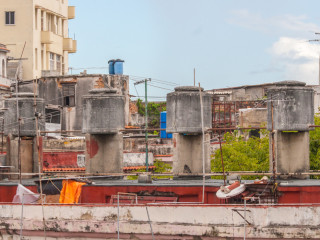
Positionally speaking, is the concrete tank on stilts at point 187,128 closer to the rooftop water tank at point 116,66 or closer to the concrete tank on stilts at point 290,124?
the concrete tank on stilts at point 290,124

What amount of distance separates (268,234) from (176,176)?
623 centimetres

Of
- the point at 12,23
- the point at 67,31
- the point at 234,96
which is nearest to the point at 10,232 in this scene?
the point at 234,96

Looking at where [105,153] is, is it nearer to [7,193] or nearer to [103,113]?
[103,113]

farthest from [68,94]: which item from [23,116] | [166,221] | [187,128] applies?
[166,221]

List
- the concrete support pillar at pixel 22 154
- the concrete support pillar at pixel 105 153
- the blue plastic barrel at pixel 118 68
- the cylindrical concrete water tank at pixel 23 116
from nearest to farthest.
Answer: the concrete support pillar at pixel 105 153 < the cylindrical concrete water tank at pixel 23 116 < the concrete support pillar at pixel 22 154 < the blue plastic barrel at pixel 118 68

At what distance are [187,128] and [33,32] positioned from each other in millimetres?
38126

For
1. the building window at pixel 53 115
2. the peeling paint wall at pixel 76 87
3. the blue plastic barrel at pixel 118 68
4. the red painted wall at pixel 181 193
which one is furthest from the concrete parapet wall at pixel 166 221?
the blue plastic barrel at pixel 118 68

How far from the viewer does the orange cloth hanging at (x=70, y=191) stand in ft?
83.8

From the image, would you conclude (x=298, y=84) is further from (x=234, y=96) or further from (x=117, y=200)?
(x=234, y=96)

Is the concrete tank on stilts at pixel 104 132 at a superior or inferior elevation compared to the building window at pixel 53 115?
inferior

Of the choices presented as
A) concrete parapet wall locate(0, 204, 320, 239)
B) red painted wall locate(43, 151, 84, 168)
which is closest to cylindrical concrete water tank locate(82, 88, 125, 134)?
concrete parapet wall locate(0, 204, 320, 239)

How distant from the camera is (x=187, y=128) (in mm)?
27297

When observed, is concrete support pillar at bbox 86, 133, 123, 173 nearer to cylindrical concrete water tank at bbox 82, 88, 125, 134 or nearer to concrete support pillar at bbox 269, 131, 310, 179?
cylindrical concrete water tank at bbox 82, 88, 125, 134

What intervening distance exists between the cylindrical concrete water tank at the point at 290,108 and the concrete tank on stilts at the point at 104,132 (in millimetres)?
5145
